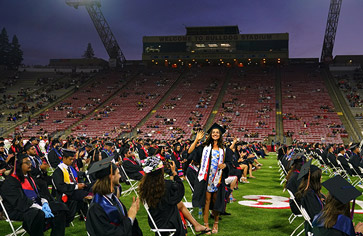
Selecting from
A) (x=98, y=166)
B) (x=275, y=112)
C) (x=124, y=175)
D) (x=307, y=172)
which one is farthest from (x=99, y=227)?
(x=275, y=112)

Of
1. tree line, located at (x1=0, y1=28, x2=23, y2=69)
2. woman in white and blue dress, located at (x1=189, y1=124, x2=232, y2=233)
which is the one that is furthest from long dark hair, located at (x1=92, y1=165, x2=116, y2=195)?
tree line, located at (x1=0, y1=28, x2=23, y2=69)

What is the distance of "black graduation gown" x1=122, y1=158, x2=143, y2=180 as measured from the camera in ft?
31.5

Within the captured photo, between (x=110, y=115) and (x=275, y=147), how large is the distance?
20.2m

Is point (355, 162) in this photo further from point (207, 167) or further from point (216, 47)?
point (216, 47)

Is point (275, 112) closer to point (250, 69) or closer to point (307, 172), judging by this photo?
point (250, 69)

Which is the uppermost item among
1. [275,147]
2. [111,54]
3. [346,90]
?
[111,54]

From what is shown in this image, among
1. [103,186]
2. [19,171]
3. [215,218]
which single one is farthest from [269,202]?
[103,186]

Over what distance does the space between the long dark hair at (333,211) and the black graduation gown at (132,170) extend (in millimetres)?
6699

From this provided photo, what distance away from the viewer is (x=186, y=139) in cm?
3272

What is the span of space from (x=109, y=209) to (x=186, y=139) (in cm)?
2936

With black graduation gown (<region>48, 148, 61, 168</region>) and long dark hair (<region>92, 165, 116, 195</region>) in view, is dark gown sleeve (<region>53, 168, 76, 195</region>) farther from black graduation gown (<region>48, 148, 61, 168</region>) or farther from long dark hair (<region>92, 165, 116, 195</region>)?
black graduation gown (<region>48, 148, 61, 168</region>)

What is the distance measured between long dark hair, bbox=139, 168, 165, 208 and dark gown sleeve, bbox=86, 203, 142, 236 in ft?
3.28

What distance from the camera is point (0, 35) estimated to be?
279 ft

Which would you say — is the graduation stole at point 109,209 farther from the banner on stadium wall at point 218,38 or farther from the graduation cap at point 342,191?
the banner on stadium wall at point 218,38
